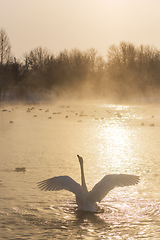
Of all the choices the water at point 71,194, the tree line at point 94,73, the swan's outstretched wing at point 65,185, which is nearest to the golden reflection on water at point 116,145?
the water at point 71,194

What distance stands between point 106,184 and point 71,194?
3.74 ft

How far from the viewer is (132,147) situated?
1062 cm

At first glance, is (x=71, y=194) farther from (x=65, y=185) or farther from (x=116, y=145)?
(x=116, y=145)

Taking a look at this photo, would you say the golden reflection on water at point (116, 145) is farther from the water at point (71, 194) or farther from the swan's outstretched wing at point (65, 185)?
the swan's outstretched wing at point (65, 185)

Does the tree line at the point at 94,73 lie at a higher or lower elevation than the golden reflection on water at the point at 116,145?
higher

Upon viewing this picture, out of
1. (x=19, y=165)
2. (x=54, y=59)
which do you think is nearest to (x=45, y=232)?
(x=19, y=165)

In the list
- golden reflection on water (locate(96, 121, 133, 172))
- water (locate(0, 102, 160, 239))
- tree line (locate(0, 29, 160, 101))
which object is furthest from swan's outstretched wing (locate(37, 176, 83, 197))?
tree line (locate(0, 29, 160, 101))

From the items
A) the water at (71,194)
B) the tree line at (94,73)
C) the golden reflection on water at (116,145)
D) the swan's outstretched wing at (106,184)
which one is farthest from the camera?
the tree line at (94,73)

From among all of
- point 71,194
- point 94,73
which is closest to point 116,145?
point 71,194

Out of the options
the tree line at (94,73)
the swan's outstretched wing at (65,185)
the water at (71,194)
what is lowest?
the water at (71,194)

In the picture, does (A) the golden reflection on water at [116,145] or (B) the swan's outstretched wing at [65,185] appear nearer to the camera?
(B) the swan's outstretched wing at [65,185]

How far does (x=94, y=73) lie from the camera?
56594 millimetres

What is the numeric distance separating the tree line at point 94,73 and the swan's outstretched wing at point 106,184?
1740 inches

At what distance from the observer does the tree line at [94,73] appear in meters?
51.2
